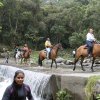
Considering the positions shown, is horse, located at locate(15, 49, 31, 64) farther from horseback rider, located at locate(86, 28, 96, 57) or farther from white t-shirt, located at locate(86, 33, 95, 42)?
white t-shirt, located at locate(86, 33, 95, 42)

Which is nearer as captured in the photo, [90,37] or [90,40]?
[90,37]

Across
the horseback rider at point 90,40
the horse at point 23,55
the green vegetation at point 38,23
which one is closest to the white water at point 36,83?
the horseback rider at point 90,40

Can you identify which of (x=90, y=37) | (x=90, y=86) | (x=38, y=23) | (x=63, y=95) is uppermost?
(x=38, y=23)

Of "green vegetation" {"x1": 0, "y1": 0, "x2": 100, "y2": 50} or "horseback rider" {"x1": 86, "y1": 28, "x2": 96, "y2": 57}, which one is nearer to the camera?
"horseback rider" {"x1": 86, "y1": 28, "x2": 96, "y2": 57}

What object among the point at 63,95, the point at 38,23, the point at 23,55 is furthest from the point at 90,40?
the point at 38,23

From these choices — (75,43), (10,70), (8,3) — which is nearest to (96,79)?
(10,70)

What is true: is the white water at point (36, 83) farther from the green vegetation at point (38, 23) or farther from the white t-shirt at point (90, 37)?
the green vegetation at point (38, 23)

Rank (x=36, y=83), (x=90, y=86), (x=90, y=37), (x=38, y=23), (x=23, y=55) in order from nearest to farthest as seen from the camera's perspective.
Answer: (x=90, y=86) → (x=36, y=83) → (x=90, y=37) → (x=23, y=55) → (x=38, y=23)

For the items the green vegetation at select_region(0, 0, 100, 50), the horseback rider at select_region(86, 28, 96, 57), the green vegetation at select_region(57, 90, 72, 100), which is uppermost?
the green vegetation at select_region(0, 0, 100, 50)

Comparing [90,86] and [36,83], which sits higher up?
[90,86]

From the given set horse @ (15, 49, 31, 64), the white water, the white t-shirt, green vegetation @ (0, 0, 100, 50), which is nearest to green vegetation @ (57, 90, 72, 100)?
the white water

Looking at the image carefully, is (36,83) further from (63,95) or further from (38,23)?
(38,23)

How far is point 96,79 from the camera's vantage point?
11008mm

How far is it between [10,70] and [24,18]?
36614 millimetres
